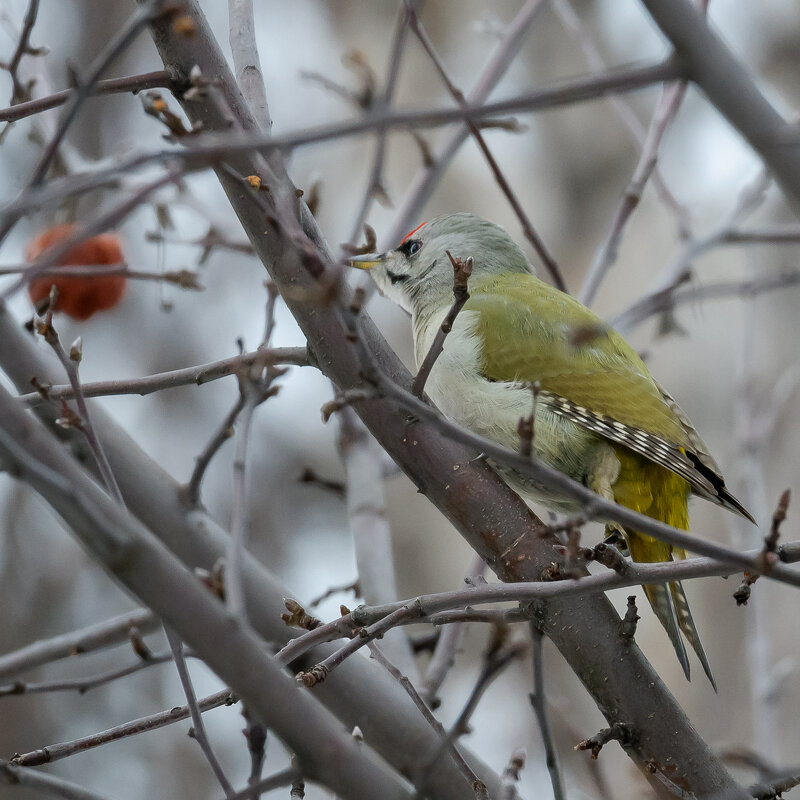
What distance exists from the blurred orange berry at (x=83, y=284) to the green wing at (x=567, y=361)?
1.36 m

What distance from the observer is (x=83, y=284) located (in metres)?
3.61

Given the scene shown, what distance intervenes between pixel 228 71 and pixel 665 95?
6.88ft

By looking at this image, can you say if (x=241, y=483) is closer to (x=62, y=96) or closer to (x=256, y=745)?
(x=256, y=745)

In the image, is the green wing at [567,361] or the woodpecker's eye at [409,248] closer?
the green wing at [567,361]

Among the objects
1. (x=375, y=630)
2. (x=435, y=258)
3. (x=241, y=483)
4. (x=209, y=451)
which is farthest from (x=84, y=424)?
(x=435, y=258)

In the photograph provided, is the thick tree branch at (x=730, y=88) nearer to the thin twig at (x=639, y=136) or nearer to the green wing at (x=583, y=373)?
the green wing at (x=583, y=373)

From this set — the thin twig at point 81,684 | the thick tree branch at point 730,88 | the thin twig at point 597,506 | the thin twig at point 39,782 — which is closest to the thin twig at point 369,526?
the thin twig at point 81,684

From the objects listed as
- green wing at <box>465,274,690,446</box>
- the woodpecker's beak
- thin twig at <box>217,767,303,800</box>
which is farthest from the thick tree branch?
the woodpecker's beak

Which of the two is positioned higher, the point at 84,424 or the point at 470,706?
the point at 84,424

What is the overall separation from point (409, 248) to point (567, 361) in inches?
44.6

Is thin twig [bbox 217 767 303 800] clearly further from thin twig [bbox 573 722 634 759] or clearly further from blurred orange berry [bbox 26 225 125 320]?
blurred orange berry [bbox 26 225 125 320]

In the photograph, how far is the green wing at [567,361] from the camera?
350 centimetres

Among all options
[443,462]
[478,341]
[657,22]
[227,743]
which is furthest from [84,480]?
[227,743]

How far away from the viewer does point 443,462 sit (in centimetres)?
268
